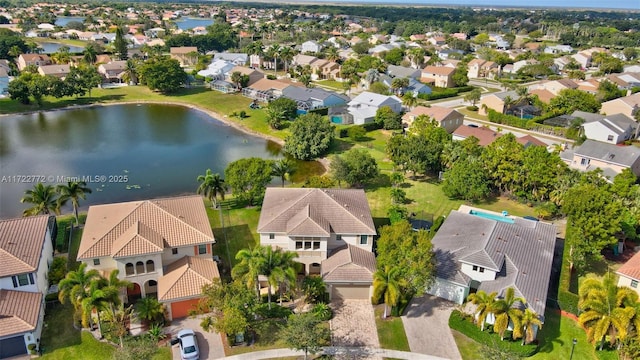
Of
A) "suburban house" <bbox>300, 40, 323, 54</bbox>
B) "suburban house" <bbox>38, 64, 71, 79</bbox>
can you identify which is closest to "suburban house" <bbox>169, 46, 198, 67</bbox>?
"suburban house" <bbox>38, 64, 71, 79</bbox>

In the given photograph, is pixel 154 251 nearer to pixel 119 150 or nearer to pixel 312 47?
pixel 119 150

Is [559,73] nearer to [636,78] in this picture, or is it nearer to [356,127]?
[636,78]

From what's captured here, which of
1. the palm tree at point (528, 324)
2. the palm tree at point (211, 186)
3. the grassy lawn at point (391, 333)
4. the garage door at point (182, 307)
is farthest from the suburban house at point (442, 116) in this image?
the garage door at point (182, 307)

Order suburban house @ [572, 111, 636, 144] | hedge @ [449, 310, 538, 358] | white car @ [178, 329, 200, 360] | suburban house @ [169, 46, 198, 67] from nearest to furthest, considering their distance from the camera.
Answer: white car @ [178, 329, 200, 360] < hedge @ [449, 310, 538, 358] < suburban house @ [572, 111, 636, 144] < suburban house @ [169, 46, 198, 67]

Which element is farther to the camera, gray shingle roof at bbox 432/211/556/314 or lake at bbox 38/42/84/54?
lake at bbox 38/42/84/54

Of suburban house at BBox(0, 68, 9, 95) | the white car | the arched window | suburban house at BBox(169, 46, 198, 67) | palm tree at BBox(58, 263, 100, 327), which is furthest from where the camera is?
suburban house at BBox(169, 46, 198, 67)

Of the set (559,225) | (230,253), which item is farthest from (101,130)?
(559,225)

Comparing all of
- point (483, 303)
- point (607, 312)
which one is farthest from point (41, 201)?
point (607, 312)

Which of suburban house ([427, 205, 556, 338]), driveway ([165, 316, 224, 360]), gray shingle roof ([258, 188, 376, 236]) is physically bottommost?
driveway ([165, 316, 224, 360])

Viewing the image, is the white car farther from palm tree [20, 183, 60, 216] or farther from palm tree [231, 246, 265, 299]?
palm tree [20, 183, 60, 216]
